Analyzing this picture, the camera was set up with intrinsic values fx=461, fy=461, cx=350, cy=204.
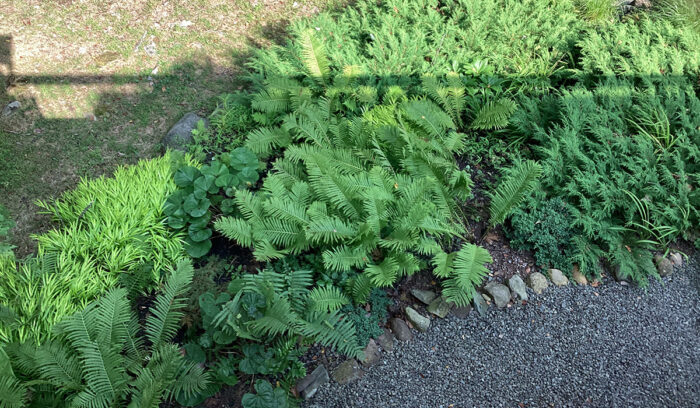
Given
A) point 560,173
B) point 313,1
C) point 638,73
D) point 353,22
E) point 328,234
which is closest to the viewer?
point 328,234

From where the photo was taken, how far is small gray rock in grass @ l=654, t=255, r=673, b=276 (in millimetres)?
3600

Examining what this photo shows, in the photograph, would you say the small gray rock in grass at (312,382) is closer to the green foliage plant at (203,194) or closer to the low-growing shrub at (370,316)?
the low-growing shrub at (370,316)

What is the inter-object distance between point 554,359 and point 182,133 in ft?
12.0

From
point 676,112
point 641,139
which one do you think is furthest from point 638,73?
point 641,139

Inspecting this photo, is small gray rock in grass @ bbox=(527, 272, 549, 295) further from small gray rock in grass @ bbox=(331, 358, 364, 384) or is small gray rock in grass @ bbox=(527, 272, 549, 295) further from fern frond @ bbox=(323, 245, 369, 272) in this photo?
small gray rock in grass @ bbox=(331, 358, 364, 384)

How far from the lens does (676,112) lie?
4223 millimetres

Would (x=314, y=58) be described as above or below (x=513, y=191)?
above

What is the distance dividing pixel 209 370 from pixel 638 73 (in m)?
4.62

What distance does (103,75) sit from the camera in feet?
16.0

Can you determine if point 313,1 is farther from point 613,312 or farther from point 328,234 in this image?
point 613,312

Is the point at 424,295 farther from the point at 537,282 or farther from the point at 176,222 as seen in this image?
the point at 176,222

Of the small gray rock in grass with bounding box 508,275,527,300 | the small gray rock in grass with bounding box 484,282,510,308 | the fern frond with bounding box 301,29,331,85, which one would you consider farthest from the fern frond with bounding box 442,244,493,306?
the fern frond with bounding box 301,29,331,85

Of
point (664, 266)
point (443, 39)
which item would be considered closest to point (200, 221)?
point (443, 39)

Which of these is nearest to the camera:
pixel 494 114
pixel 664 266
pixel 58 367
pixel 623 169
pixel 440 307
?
pixel 58 367
